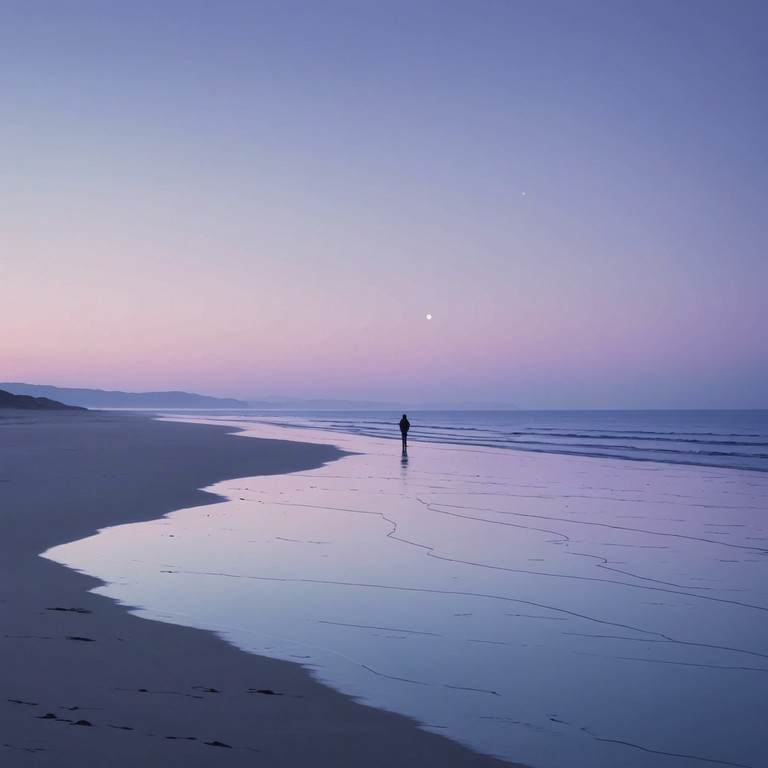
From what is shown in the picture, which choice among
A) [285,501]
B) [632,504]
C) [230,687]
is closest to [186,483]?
[285,501]

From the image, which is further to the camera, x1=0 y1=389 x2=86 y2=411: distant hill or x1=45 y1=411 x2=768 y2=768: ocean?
x1=0 y1=389 x2=86 y2=411: distant hill

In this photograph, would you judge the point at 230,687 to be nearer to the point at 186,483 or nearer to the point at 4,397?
the point at 186,483

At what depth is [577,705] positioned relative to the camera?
5.22m

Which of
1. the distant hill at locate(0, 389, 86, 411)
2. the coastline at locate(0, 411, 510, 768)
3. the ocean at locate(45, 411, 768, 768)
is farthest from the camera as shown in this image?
the distant hill at locate(0, 389, 86, 411)

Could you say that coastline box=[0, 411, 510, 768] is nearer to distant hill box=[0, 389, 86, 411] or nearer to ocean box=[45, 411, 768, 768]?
ocean box=[45, 411, 768, 768]

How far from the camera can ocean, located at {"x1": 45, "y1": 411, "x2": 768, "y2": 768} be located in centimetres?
496

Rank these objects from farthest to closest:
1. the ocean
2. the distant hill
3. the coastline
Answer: the distant hill → the ocean → the coastline

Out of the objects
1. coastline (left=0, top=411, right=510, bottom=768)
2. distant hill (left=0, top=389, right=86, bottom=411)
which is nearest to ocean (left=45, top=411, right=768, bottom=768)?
coastline (left=0, top=411, right=510, bottom=768)

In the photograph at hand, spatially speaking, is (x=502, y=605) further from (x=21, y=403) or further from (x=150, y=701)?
(x=21, y=403)

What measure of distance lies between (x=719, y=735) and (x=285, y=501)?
12.1m

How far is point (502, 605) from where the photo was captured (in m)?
7.93

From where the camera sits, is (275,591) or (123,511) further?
(123,511)

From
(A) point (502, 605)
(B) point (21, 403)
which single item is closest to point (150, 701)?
(A) point (502, 605)

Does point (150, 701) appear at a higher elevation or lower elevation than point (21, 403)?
lower
